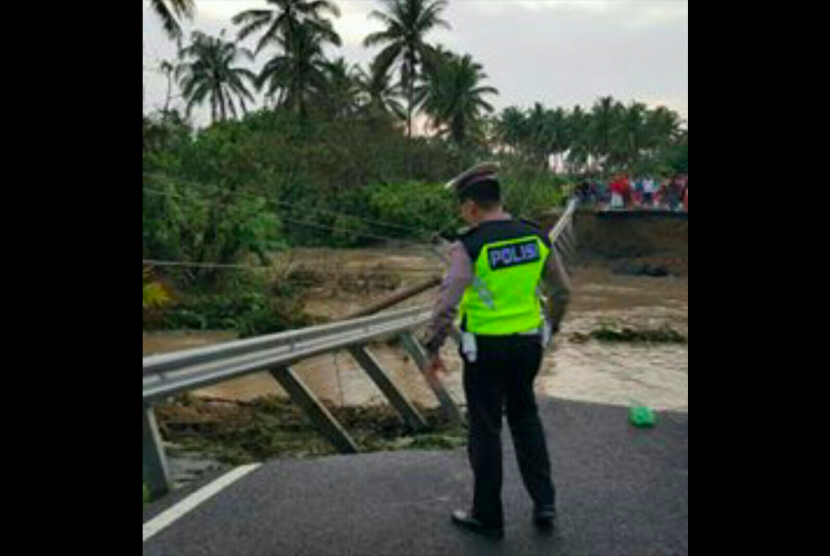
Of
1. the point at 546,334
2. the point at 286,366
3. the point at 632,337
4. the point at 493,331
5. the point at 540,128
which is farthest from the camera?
the point at 540,128

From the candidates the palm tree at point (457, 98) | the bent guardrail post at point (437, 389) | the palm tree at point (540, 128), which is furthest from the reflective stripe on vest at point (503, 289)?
the palm tree at point (540, 128)

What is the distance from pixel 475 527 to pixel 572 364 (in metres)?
9.05

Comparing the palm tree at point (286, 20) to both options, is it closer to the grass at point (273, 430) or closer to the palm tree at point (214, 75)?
the palm tree at point (214, 75)

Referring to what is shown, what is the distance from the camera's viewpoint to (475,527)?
4270 mm

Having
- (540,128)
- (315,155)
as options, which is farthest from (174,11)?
(540,128)

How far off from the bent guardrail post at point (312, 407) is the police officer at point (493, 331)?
1.56 metres

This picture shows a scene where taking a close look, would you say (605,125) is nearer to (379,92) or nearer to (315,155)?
(379,92)

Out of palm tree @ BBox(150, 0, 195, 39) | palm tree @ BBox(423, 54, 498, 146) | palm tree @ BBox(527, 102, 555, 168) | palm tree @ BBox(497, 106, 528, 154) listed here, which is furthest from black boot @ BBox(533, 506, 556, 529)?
palm tree @ BBox(497, 106, 528, 154)

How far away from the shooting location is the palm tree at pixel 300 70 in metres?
54.8

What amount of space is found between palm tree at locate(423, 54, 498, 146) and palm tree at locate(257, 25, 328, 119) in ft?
36.0
